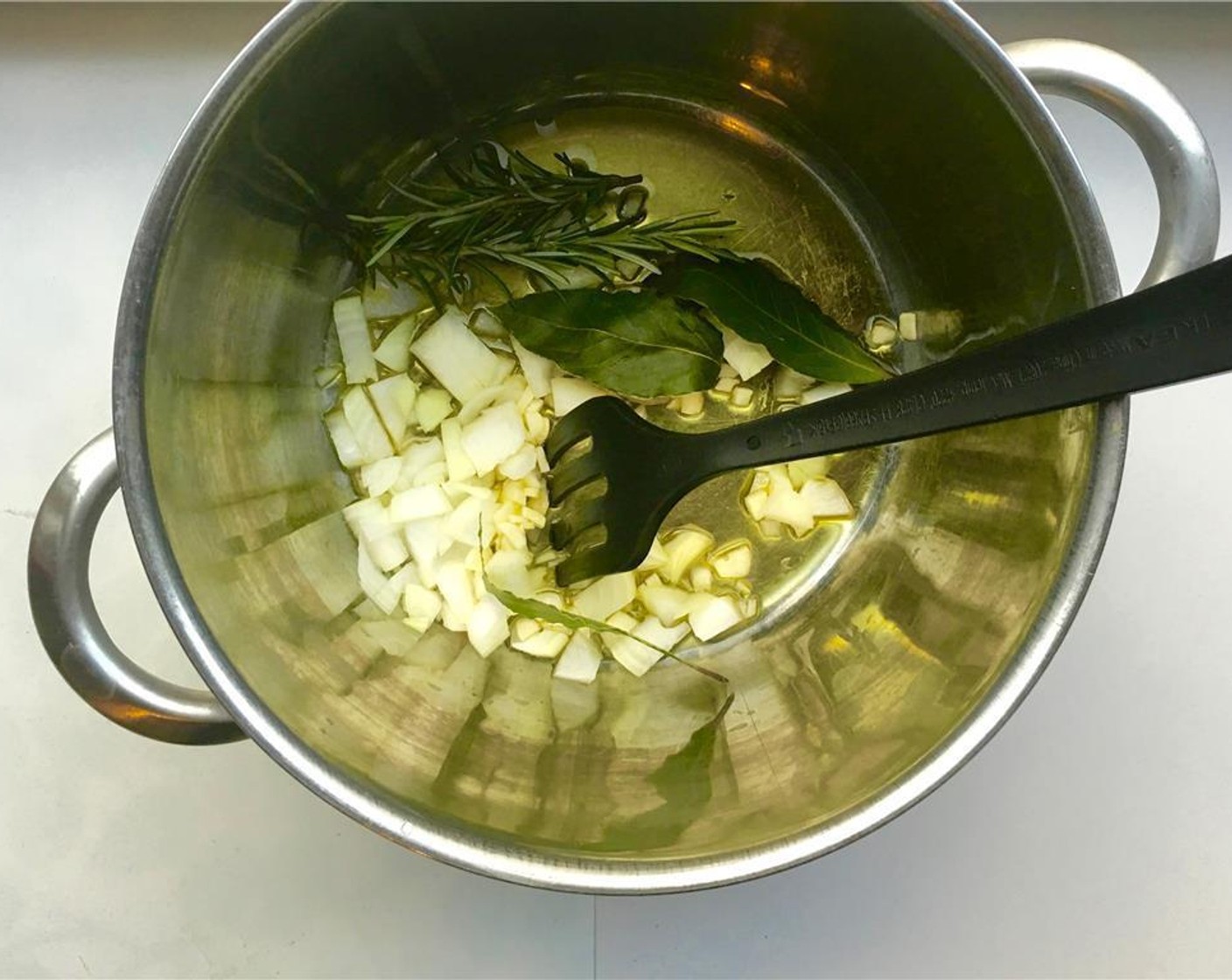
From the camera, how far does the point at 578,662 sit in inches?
32.9

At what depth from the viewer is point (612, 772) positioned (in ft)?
2.47

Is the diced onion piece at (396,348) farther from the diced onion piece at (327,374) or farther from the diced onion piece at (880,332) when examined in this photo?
the diced onion piece at (880,332)

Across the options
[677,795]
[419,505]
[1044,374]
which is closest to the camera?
[1044,374]

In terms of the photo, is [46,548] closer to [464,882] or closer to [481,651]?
[481,651]

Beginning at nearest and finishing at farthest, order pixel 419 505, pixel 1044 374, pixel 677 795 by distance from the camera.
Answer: pixel 1044 374, pixel 677 795, pixel 419 505

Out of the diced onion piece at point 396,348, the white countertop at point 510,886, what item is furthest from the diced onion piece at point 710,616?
the diced onion piece at point 396,348

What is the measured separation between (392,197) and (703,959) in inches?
27.0

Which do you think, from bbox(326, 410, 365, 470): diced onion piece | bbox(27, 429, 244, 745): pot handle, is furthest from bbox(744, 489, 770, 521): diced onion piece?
bbox(27, 429, 244, 745): pot handle

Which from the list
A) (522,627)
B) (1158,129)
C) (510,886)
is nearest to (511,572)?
(522,627)

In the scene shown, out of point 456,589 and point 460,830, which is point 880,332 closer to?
point 456,589

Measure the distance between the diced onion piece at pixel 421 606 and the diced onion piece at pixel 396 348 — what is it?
0.18 m

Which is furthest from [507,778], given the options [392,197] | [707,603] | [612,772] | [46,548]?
[392,197]

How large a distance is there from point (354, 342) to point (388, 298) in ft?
0.16

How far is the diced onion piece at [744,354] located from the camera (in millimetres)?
848
